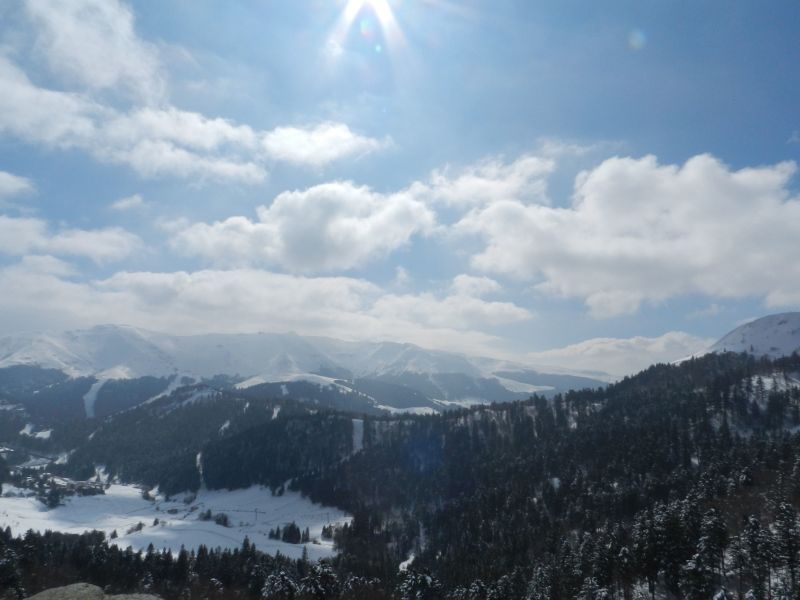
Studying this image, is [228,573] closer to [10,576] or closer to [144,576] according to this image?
[144,576]

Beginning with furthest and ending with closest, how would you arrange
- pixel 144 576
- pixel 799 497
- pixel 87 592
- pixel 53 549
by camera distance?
1. pixel 53 549
2. pixel 144 576
3. pixel 799 497
4. pixel 87 592

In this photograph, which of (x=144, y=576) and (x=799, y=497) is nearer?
(x=799, y=497)

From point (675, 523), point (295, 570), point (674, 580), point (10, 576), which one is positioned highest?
point (675, 523)

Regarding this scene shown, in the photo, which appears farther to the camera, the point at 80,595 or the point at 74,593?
the point at 74,593

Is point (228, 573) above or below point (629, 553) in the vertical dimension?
below

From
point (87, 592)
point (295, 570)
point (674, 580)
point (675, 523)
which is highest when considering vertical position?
point (87, 592)

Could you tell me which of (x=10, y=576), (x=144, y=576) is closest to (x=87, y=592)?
(x=10, y=576)

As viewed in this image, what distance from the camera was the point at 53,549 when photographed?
187625 mm

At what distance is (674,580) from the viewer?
367 feet

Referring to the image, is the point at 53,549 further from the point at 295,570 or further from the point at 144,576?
the point at 295,570

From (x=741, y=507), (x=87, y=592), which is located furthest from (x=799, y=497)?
(x=87, y=592)

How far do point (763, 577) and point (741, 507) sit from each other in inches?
2199

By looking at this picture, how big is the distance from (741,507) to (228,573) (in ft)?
529

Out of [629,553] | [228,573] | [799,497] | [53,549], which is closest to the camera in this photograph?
[629,553]
